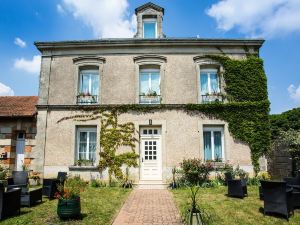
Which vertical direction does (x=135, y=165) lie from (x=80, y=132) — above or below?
below

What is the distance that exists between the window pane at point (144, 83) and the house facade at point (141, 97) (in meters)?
0.05

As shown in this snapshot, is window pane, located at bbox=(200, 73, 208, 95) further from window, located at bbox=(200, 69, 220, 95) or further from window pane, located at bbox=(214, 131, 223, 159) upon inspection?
window pane, located at bbox=(214, 131, 223, 159)

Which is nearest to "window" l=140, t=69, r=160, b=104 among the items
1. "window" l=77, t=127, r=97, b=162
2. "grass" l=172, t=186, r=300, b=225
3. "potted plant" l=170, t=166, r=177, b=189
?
"window" l=77, t=127, r=97, b=162

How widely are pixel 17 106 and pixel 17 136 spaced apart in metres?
1.70

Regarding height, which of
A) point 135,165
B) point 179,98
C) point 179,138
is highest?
point 179,98

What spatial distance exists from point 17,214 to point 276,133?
17.3 metres

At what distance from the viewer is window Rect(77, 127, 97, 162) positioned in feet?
43.3

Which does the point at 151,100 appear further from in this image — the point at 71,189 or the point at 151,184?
the point at 71,189

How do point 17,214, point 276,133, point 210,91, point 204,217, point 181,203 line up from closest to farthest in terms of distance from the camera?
1. point 204,217
2. point 17,214
3. point 181,203
4. point 210,91
5. point 276,133

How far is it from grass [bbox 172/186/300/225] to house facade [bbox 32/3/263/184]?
3.13 m

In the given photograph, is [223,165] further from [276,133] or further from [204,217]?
[276,133]

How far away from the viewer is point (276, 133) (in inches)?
756

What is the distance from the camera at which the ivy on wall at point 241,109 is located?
1293 cm

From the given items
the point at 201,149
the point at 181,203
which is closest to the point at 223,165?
the point at 201,149
